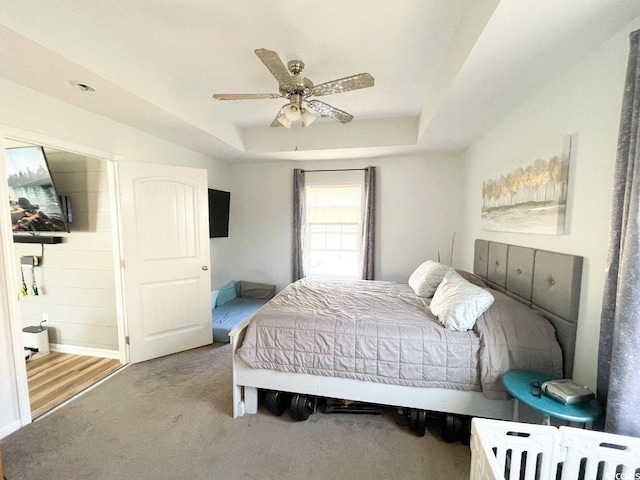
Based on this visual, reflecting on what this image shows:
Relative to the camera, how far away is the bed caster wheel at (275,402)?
1962 millimetres

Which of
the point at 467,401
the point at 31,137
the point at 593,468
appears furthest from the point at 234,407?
the point at 31,137

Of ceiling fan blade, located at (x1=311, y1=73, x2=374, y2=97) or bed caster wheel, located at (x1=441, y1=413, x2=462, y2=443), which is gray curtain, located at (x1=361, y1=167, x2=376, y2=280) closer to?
ceiling fan blade, located at (x1=311, y1=73, x2=374, y2=97)

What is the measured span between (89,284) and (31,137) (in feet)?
5.43

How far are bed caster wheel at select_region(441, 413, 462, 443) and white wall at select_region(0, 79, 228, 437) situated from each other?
9.68ft

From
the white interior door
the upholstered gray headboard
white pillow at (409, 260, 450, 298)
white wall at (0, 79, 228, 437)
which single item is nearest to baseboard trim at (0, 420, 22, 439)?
white wall at (0, 79, 228, 437)

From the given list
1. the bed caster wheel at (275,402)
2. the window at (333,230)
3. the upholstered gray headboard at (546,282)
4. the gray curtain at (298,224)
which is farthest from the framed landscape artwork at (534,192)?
the gray curtain at (298,224)

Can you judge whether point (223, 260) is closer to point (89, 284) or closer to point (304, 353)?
point (89, 284)

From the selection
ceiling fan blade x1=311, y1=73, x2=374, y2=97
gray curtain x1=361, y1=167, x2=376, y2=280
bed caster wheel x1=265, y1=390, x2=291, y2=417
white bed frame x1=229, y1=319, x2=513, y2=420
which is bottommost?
bed caster wheel x1=265, y1=390, x2=291, y2=417

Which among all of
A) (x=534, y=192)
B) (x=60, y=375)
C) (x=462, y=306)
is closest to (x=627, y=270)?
(x=462, y=306)

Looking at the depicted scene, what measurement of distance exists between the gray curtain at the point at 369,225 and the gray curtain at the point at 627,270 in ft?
8.89

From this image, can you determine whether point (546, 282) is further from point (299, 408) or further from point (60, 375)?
point (60, 375)

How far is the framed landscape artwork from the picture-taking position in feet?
5.31

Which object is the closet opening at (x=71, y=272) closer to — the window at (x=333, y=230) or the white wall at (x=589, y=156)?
the window at (x=333, y=230)

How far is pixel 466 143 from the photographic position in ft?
10.2
